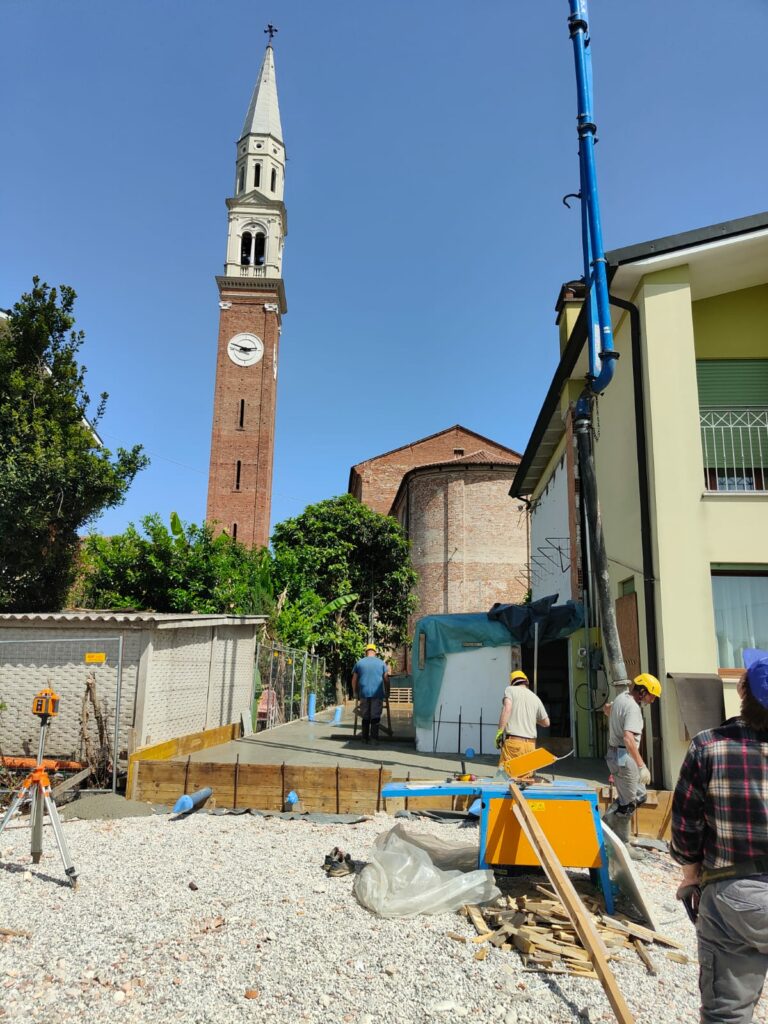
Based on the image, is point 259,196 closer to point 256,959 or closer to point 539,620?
point 539,620

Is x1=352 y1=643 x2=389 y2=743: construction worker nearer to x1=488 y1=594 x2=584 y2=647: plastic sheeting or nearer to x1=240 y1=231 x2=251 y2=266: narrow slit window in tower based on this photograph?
x1=488 y1=594 x2=584 y2=647: plastic sheeting

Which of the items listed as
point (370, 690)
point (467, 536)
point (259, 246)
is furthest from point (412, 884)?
point (259, 246)

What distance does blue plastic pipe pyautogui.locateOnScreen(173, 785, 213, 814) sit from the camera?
28.4 feet

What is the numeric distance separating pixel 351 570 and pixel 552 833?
26989 mm

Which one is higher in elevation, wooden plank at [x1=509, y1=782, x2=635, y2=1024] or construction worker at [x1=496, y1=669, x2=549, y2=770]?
construction worker at [x1=496, y1=669, x2=549, y2=770]

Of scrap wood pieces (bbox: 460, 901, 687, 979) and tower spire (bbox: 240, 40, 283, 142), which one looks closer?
scrap wood pieces (bbox: 460, 901, 687, 979)

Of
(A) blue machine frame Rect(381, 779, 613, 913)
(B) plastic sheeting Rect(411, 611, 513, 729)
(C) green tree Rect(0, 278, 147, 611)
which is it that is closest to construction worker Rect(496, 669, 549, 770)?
(A) blue machine frame Rect(381, 779, 613, 913)

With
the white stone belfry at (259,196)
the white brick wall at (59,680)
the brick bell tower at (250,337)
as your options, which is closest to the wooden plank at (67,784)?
the white brick wall at (59,680)

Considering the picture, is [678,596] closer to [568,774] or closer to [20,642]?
[568,774]

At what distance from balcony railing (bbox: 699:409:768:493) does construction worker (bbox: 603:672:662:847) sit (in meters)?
4.99

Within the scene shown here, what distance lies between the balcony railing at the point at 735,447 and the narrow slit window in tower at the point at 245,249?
40.1 meters

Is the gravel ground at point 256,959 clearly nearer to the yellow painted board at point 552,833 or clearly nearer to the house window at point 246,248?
the yellow painted board at point 552,833

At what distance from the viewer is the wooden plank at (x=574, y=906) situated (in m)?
3.81

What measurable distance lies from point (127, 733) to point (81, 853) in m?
3.38
